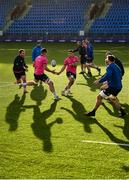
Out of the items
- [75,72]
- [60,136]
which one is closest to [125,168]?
[60,136]

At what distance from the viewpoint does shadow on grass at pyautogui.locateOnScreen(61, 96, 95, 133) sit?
1399 centimetres

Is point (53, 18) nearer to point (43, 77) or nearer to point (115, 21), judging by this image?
point (115, 21)

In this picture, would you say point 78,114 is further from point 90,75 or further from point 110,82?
point 90,75

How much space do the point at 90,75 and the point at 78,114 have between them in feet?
30.8

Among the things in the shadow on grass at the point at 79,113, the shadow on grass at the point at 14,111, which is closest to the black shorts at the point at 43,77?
the shadow on grass at the point at 14,111

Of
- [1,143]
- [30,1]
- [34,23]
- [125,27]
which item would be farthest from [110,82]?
[30,1]

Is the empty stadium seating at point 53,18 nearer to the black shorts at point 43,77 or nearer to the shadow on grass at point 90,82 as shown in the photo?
the shadow on grass at point 90,82

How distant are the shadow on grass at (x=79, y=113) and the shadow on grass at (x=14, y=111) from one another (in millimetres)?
1938

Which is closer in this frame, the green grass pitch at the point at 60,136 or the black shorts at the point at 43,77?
the green grass pitch at the point at 60,136

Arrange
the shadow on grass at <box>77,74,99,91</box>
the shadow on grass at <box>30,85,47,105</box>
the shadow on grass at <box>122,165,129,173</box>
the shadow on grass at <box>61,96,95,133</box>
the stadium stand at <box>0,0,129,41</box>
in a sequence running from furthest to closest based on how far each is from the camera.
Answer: the stadium stand at <box>0,0,129,41</box>
the shadow on grass at <box>77,74,99,91</box>
the shadow on grass at <box>30,85,47,105</box>
the shadow on grass at <box>61,96,95,133</box>
the shadow on grass at <box>122,165,129,173</box>

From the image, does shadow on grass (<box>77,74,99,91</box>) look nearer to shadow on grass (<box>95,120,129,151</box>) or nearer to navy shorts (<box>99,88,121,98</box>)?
navy shorts (<box>99,88,121,98</box>)

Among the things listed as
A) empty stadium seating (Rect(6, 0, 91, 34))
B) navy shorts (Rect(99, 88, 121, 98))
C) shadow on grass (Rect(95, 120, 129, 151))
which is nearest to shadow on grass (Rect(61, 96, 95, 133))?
shadow on grass (Rect(95, 120, 129, 151))

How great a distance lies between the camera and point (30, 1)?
54094 millimetres

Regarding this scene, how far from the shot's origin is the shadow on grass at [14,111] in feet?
46.4
